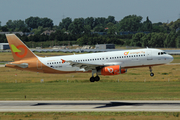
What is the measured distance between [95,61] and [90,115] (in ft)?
83.2

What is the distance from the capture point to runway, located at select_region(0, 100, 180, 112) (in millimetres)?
36469

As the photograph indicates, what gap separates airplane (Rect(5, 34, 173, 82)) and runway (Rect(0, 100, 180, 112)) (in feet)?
49.1

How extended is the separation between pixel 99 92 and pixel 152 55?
12.3m

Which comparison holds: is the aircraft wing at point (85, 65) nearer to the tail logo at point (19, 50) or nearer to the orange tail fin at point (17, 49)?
the orange tail fin at point (17, 49)

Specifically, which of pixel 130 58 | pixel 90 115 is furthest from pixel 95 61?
pixel 90 115

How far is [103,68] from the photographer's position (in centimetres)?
5700

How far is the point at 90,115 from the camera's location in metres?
33.7

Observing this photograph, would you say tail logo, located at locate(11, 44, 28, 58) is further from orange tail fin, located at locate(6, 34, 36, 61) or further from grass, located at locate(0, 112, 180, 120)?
grass, located at locate(0, 112, 180, 120)

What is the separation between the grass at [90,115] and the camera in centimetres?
3222

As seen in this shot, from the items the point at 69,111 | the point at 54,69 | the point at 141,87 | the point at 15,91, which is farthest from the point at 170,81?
the point at 69,111

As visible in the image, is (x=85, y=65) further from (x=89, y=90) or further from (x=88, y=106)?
(x=88, y=106)

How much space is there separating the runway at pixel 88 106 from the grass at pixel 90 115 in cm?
164

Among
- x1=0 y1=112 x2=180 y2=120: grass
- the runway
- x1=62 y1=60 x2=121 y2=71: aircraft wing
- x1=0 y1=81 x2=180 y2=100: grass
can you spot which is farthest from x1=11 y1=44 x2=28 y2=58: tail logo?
x1=0 y1=112 x2=180 y2=120: grass

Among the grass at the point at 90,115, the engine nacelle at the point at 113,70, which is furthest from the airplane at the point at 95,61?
the grass at the point at 90,115
